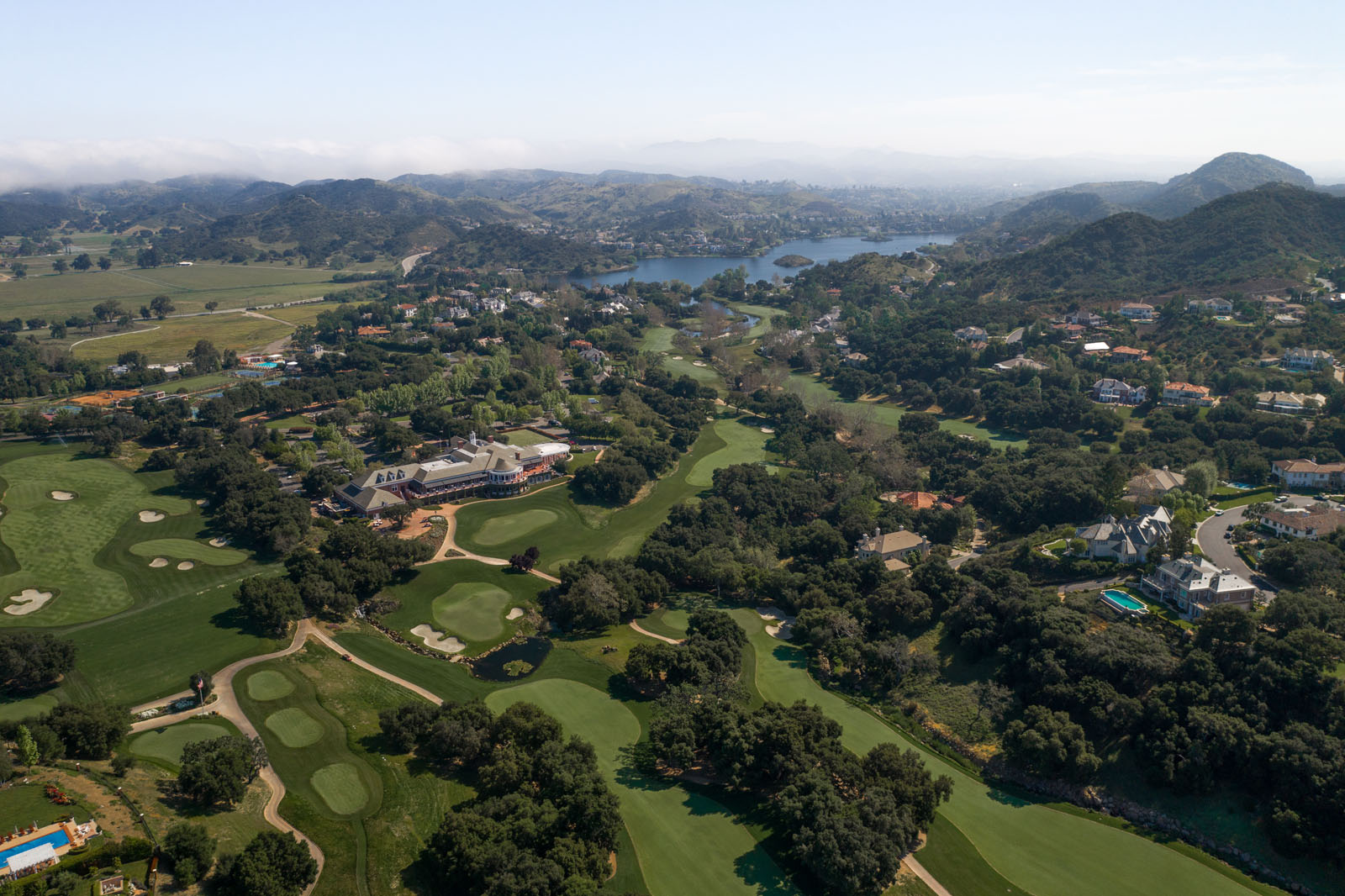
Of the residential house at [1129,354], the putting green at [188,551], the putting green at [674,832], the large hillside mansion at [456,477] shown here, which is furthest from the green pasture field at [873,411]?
the putting green at [188,551]

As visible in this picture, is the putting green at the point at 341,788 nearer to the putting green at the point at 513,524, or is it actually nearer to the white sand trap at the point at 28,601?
the putting green at the point at 513,524

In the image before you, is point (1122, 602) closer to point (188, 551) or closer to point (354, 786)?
point (354, 786)

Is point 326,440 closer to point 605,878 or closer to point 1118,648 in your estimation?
point 605,878

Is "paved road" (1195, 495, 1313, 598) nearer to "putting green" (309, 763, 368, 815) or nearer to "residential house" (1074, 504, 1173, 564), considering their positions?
"residential house" (1074, 504, 1173, 564)

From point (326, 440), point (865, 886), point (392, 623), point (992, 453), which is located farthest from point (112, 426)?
point (992, 453)

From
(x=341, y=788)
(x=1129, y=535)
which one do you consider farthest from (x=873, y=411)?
(x=341, y=788)

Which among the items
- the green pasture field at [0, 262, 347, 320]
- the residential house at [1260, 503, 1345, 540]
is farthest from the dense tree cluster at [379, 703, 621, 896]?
the green pasture field at [0, 262, 347, 320]
